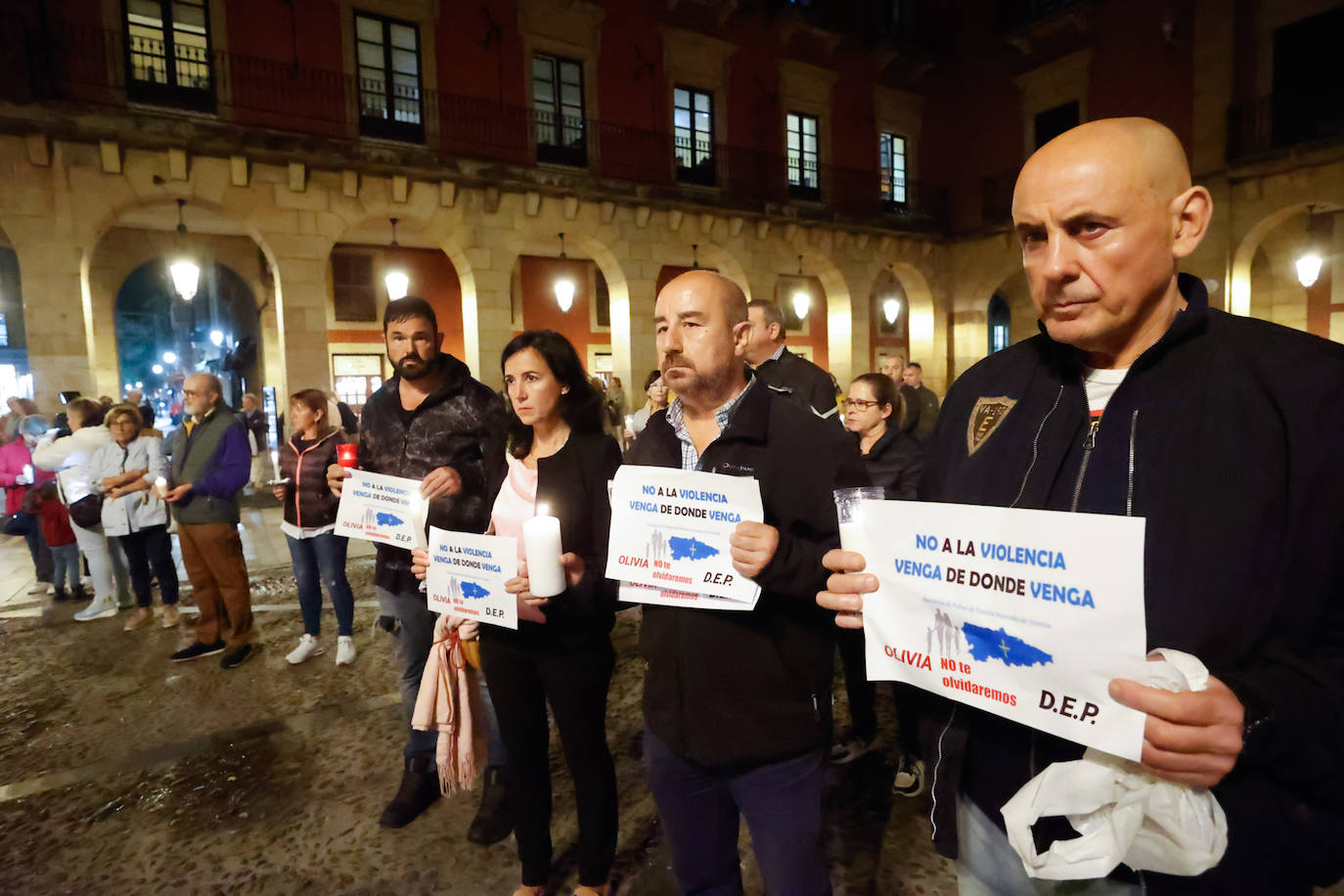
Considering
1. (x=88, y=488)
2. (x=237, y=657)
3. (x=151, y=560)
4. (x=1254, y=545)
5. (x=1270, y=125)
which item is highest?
(x=1270, y=125)

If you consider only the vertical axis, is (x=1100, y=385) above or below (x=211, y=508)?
above

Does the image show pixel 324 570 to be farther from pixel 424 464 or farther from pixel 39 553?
pixel 39 553

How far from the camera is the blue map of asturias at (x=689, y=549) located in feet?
5.78

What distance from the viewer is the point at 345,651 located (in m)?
4.98

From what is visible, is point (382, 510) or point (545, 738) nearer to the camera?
point (545, 738)

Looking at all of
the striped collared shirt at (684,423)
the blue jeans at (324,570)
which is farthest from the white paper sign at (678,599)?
the blue jeans at (324,570)

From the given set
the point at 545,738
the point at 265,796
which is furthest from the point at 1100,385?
the point at 265,796

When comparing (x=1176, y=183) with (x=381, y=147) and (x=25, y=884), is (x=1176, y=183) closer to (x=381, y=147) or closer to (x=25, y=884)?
(x=25, y=884)

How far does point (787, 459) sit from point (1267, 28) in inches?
709

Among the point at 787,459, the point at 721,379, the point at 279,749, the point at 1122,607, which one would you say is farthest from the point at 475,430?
the point at 1122,607

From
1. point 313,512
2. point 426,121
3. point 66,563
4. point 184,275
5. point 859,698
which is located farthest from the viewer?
point 426,121

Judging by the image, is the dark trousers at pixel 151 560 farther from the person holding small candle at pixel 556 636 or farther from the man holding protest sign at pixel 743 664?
the man holding protest sign at pixel 743 664

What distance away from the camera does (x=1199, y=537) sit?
1.09 m

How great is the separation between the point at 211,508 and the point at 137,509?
146cm
